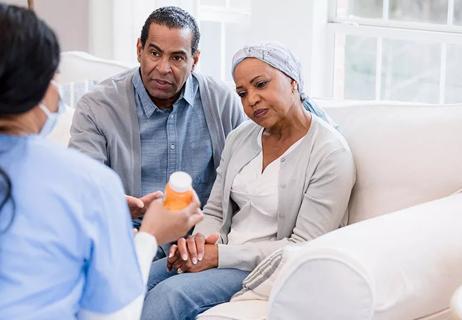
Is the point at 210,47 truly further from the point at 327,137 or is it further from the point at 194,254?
the point at 194,254

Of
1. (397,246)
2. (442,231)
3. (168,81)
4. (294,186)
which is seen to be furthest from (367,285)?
(168,81)

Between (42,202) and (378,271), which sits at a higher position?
(42,202)

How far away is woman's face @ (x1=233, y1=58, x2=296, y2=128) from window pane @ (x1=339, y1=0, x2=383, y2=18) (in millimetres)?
1222

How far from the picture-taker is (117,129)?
92.0 inches

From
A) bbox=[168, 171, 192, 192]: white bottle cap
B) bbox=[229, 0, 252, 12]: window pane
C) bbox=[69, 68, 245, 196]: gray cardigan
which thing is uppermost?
bbox=[229, 0, 252, 12]: window pane

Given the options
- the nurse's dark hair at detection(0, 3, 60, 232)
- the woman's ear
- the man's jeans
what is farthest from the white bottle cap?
the woman's ear

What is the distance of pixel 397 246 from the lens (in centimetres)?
173

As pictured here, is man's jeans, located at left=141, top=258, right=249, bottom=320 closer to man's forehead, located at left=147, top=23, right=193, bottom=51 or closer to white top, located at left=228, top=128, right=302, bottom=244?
white top, located at left=228, top=128, right=302, bottom=244

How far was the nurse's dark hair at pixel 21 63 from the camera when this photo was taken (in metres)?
1.16

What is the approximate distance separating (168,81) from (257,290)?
2.25 ft

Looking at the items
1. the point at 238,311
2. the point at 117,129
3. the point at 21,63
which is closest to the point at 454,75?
the point at 117,129

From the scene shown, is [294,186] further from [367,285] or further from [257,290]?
[367,285]

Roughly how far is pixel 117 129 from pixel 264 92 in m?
0.44

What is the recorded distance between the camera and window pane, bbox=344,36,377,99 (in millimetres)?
3330
